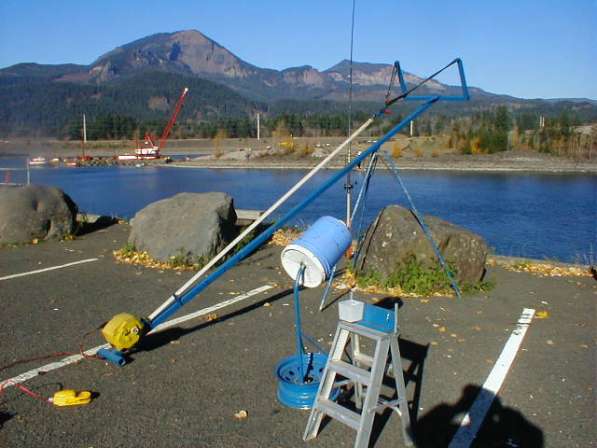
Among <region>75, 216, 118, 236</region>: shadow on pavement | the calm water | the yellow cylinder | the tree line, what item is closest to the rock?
<region>75, 216, 118, 236</region>: shadow on pavement

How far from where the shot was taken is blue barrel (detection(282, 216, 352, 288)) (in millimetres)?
4391

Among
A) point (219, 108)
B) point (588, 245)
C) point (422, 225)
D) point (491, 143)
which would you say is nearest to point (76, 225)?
point (422, 225)

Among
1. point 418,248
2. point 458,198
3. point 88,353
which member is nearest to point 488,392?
point 418,248

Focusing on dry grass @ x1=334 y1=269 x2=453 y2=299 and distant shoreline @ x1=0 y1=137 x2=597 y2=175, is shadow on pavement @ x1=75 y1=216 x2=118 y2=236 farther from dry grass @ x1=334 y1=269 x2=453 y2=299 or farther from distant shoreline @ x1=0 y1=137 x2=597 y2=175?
distant shoreline @ x1=0 y1=137 x2=597 y2=175

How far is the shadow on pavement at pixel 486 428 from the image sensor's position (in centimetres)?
401

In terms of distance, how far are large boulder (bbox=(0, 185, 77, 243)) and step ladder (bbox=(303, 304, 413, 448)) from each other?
885 cm

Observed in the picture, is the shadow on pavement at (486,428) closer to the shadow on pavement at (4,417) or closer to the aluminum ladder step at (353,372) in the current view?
the aluminum ladder step at (353,372)

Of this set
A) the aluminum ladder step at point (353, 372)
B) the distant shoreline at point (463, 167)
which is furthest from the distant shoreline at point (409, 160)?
the aluminum ladder step at point (353, 372)

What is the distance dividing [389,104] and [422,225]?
2023 millimetres

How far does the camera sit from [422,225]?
300 inches

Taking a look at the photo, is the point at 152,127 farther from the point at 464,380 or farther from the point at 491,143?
the point at 464,380

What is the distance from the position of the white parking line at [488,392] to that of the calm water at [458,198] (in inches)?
245

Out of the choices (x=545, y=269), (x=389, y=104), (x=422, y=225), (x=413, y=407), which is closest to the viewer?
(x=413, y=407)

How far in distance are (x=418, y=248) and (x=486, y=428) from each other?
375cm
